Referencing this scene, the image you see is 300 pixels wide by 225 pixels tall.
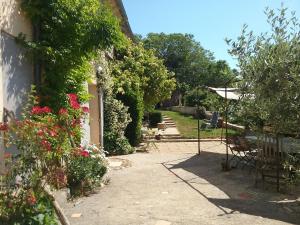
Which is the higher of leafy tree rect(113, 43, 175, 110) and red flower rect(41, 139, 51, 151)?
leafy tree rect(113, 43, 175, 110)

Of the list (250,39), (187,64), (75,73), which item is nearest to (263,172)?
(250,39)

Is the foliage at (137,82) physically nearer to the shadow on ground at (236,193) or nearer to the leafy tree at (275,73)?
the shadow on ground at (236,193)

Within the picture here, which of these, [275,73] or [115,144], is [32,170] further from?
[115,144]

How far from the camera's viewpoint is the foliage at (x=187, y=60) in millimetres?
61812

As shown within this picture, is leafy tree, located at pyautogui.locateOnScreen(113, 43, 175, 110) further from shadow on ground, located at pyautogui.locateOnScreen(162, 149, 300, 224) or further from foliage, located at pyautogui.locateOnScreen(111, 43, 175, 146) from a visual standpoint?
shadow on ground, located at pyautogui.locateOnScreen(162, 149, 300, 224)

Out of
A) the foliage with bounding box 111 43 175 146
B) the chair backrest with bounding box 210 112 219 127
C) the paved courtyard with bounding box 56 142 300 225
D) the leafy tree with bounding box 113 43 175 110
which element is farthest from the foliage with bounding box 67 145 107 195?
the chair backrest with bounding box 210 112 219 127

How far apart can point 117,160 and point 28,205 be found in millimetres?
8838

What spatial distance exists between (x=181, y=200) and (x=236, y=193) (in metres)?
1.37

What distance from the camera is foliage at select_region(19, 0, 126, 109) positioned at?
760cm

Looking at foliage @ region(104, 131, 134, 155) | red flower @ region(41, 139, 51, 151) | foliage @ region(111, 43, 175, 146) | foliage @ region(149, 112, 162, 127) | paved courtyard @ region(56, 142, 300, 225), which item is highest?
foliage @ region(111, 43, 175, 146)

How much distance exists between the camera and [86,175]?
8.82 m

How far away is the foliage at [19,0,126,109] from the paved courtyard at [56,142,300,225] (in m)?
2.31

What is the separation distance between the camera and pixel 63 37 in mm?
7965

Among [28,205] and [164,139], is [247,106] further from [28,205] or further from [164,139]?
[164,139]
